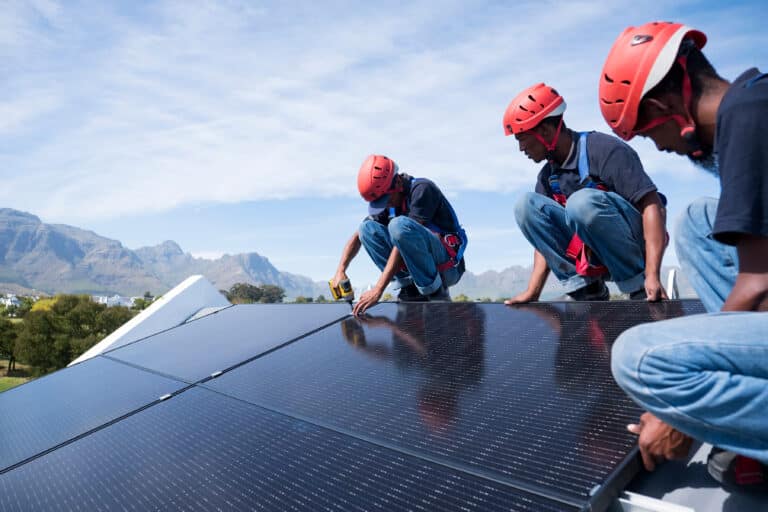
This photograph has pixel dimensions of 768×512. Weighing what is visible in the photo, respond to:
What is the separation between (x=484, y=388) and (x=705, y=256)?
1035 millimetres

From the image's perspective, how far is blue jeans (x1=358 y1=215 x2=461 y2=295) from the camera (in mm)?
5008

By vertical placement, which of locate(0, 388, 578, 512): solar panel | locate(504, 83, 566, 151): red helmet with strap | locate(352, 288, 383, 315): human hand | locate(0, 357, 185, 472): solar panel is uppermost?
locate(504, 83, 566, 151): red helmet with strap

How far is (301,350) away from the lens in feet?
10.6

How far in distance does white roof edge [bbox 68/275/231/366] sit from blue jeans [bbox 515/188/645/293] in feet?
16.1

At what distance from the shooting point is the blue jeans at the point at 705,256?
6.49 feet

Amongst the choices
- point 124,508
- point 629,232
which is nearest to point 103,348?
point 124,508

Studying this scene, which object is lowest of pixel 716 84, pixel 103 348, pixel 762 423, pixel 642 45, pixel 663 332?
pixel 103 348

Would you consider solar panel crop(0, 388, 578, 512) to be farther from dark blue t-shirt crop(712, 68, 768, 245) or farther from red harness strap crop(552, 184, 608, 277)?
red harness strap crop(552, 184, 608, 277)

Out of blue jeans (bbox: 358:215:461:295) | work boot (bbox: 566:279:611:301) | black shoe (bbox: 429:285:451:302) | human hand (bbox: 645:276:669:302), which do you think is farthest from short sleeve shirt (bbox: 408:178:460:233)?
human hand (bbox: 645:276:669:302)

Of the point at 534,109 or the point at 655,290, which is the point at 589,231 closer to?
the point at 655,290

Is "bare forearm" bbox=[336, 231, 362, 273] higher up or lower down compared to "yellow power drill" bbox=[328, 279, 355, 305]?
higher up

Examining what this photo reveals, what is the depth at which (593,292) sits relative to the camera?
4.23 metres

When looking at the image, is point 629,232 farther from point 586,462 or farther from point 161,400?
point 161,400

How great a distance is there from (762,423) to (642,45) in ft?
4.23
